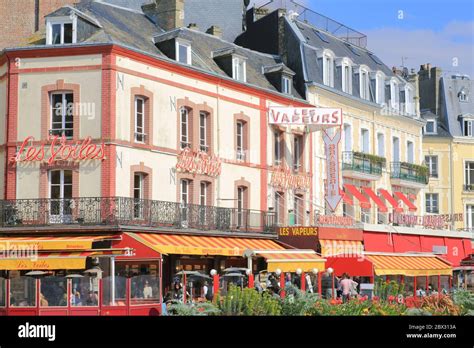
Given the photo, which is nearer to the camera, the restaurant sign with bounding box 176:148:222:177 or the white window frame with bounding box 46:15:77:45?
the white window frame with bounding box 46:15:77:45

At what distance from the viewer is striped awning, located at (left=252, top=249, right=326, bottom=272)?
31.3 m

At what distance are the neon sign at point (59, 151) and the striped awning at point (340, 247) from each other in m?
11.3

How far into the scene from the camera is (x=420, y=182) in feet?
164

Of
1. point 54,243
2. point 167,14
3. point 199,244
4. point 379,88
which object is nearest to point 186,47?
point 167,14

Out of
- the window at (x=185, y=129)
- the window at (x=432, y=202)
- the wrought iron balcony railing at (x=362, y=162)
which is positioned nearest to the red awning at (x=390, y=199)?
the wrought iron balcony railing at (x=362, y=162)

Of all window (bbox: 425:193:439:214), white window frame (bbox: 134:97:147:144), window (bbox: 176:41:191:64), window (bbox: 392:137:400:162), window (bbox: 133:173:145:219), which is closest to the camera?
window (bbox: 133:173:145:219)

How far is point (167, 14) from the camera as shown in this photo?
36.7 m

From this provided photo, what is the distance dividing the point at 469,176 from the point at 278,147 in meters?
21.8

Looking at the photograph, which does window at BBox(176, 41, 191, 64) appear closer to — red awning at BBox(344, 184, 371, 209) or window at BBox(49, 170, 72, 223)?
window at BBox(49, 170, 72, 223)

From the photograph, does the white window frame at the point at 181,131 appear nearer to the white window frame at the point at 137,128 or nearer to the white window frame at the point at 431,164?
the white window frame at the point at 137,128

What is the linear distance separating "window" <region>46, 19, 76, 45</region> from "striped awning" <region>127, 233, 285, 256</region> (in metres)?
7.50

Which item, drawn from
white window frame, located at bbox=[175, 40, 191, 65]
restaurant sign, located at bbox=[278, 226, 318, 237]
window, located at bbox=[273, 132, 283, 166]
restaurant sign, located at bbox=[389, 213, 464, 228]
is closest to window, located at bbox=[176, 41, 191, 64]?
white window frame, located at bbox=[175, 40, 191, 65]

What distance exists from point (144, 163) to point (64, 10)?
6205mm

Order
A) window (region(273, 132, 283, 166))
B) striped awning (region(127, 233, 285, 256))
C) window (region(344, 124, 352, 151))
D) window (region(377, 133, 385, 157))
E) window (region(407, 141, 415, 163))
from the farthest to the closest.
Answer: window (region(407, 141, 415, 163)) < window (region(377, 133, 385, 157)) < window (region(344, 124, 352, 151)) < window (region(273, 132, 283, 166)) < striped awning (region(127, 233, 285, 256))
